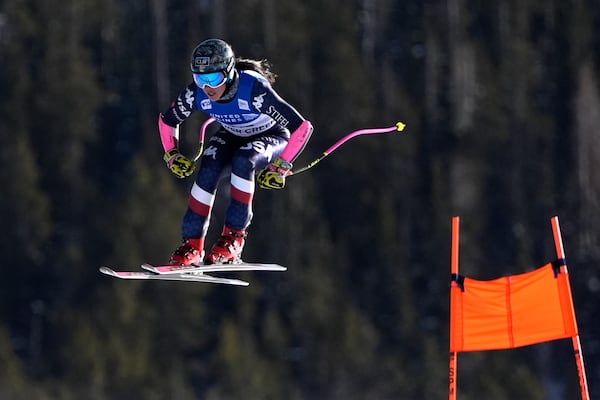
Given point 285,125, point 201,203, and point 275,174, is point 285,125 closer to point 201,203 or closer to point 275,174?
point 275,174

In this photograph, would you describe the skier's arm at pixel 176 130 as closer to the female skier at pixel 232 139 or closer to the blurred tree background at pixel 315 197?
the female skier at pixel 232 139

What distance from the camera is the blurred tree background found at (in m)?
21.5

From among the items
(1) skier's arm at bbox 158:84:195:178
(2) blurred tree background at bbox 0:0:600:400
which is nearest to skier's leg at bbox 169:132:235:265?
(1) skier's arm at bbox 158:84:195:178

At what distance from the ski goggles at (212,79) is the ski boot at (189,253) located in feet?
3.36

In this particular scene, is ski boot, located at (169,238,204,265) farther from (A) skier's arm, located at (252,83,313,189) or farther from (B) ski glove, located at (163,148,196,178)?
(A) skier's arm, located at (252,83,313,189)

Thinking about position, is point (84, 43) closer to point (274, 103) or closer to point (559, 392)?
point (559, 392)

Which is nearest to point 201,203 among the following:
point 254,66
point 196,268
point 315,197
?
point 196,268

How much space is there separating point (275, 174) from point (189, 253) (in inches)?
30.0

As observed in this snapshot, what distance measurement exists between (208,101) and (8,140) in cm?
1535

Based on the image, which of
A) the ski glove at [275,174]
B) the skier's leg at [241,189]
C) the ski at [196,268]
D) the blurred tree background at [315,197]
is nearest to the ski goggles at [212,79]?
the skier's leg at [241,189]

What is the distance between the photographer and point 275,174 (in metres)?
8.02

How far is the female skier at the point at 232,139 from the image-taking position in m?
7.99

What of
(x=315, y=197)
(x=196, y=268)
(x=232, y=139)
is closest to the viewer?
(x=196, y=268)

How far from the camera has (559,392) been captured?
21.8 m
